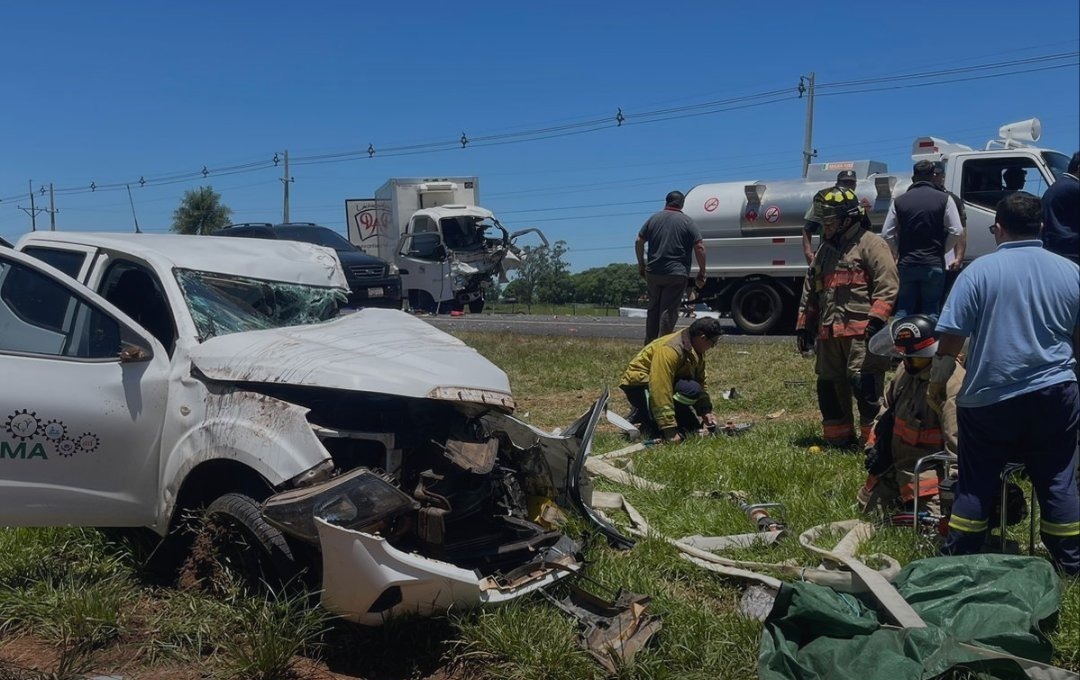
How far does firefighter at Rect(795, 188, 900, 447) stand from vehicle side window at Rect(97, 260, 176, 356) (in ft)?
14.5

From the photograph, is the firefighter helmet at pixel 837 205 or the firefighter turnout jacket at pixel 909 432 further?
the firefighter helmet at pixel 837 205

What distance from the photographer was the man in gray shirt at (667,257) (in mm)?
10000

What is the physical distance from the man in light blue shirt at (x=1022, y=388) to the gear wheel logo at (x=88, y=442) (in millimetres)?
3752

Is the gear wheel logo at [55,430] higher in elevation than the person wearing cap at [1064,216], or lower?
lower

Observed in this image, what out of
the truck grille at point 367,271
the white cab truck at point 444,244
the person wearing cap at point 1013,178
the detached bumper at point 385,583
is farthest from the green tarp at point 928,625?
the white cab truck at point 444,244

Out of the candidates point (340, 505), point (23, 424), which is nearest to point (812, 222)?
point (340, 505)

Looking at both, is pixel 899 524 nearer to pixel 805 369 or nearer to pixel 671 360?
pixel 671 360

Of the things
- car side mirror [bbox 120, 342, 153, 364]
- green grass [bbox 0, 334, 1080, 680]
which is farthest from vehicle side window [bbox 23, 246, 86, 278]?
green grass [bbox 0, 334, 1080, 680]

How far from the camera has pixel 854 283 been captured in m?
6.89

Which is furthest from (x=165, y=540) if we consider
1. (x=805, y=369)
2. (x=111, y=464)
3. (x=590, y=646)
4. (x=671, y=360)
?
(x=805, y=369)

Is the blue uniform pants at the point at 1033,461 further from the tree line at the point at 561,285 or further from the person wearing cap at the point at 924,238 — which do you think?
the tree line at the point at 561,285

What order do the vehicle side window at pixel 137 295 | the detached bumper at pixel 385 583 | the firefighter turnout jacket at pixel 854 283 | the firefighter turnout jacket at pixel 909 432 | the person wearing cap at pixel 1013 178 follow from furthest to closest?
the person wearing cap at pixel 1013 178 < the firefighter turnout jacket at pixel 854 283 < the firefighter turnout jacket at pixel 909 432 < the vehicle side window at pixel 137 295 < the detached bumper at pixel 385 583

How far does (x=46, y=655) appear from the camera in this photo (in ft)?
13.1

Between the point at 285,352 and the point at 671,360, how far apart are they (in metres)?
3.95
